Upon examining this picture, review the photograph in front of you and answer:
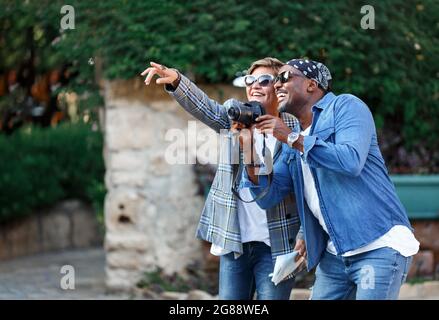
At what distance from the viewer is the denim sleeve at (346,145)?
3.29m

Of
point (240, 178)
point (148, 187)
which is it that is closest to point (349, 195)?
point (240, 178)

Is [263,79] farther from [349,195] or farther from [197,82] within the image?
[197,82]

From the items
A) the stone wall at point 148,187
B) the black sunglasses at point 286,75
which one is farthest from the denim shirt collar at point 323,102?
the stone wall at point 148,187

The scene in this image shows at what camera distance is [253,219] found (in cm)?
410

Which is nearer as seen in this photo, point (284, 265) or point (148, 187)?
point (284, 265)

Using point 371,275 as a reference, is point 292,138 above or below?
above

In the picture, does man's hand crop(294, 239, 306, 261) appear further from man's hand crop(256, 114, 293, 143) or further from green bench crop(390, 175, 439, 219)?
green bench crop(390, 175, 439, 219)

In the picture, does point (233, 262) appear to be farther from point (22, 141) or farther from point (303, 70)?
point (22, 141)

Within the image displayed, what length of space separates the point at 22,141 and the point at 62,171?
56cm

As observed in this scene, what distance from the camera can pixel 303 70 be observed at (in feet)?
11.9

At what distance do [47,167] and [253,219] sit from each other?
5.98 metres

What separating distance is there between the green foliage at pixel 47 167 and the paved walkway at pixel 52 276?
0.53 meters

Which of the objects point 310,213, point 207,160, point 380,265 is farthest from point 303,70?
point 207,160
